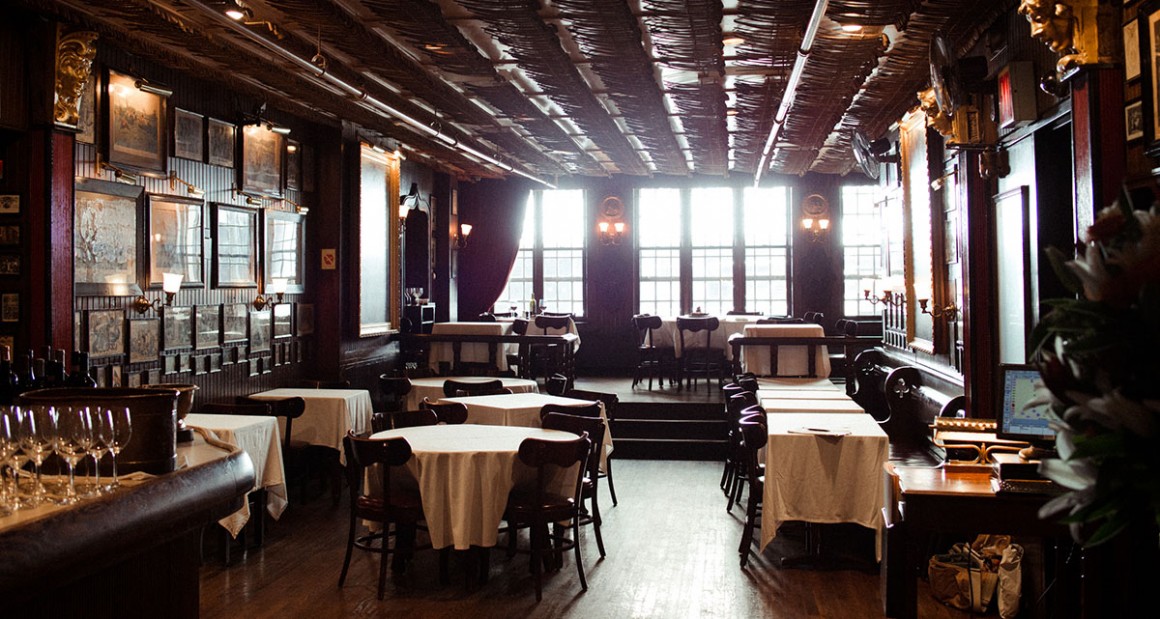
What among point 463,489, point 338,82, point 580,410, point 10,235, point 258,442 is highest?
point 338,82

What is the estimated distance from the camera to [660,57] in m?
7.23

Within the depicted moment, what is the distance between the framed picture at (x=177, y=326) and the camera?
6.96m

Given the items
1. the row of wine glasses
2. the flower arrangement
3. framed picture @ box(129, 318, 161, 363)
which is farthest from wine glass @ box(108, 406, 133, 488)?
framed picture @ box(129, 318, 161, 363)

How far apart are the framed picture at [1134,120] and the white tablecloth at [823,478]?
2.39m

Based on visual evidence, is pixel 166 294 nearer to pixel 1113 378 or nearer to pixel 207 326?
pixel 207 326

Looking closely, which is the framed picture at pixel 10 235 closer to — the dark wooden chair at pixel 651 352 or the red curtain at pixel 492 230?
the dark wooden chair at pixel 651 352

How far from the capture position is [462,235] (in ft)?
48.9

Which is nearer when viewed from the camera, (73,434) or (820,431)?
(73,434)

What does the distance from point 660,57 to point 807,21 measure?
1.67 m

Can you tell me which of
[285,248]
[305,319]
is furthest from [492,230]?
[285,248]

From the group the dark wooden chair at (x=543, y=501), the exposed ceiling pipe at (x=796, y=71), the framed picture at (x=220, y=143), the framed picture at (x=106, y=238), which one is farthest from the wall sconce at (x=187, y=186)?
the exposed ceiling pipe at (x=796, y=71)

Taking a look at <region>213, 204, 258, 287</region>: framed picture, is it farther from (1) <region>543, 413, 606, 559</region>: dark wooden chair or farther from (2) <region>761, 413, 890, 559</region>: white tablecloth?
(2) <region>761, 413, 890, 559</region>: white tablecloth

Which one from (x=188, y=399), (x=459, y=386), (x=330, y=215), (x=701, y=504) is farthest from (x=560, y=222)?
(x=188, y=399)

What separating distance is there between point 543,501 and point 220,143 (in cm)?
439
